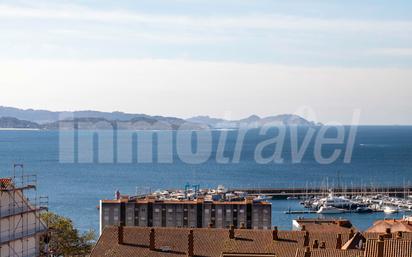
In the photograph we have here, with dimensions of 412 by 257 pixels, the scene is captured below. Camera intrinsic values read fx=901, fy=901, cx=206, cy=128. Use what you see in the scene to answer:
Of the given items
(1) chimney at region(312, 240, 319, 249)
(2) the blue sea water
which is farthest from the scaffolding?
(2) the blue sea water

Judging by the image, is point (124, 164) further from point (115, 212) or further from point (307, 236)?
point (307, 236)

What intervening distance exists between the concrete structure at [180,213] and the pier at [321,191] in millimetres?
50987

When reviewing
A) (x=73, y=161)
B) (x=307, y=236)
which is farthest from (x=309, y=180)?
(x=307, y=236)

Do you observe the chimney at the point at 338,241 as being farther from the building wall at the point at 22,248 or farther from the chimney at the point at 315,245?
the building wall at the point at 22,248

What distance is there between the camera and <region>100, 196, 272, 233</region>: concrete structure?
7175 cm

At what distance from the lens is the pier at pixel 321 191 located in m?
126

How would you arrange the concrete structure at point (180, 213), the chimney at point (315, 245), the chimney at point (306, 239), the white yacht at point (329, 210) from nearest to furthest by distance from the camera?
the chimney at point (315, 245) < the chimney at point (306, 239) < the concrete structure at point (180, 213) < the white yacht at point (329, 210)

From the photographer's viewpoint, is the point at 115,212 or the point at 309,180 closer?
the point at 115,212

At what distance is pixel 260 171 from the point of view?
16900 centimetres

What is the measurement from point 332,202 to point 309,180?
37155 mm

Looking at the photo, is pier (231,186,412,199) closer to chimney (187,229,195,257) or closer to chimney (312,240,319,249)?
chimney (187,229,195,257)

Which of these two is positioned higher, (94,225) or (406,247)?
(406,247)

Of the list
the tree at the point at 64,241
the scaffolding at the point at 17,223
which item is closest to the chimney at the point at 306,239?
the scaffolding at the point at 17,223

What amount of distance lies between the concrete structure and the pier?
50987mm
